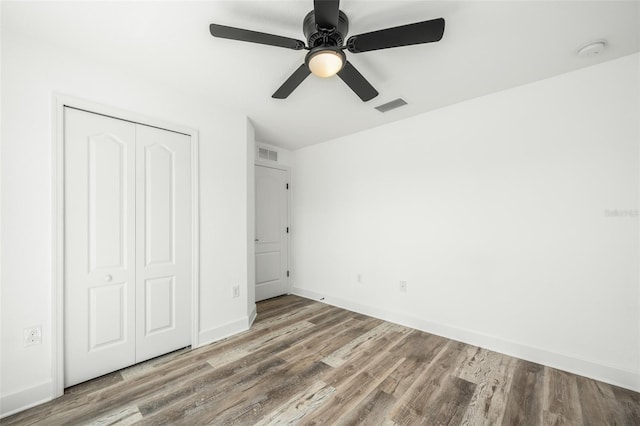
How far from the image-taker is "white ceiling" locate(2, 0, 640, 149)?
5.24ft

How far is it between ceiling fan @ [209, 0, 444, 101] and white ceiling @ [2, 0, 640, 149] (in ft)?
0.66

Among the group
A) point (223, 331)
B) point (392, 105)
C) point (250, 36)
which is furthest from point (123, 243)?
point (392, 105)

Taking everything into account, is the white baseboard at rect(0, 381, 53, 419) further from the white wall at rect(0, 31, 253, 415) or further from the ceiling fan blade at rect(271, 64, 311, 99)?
the ceiling fan blade at rect(271, 64, 311, 99)

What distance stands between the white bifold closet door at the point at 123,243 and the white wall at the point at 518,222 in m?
2.29

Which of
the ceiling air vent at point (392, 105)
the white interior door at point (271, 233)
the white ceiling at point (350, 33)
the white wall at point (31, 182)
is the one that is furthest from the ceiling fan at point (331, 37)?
the white interior door at point (271, 233)

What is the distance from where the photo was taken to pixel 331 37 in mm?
1544

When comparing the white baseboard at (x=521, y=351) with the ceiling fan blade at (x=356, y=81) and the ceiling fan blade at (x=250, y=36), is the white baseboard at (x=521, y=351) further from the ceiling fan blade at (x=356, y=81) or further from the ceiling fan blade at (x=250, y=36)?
the ceiling fan blade at (x=250, y=36)

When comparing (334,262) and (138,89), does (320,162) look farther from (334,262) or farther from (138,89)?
(138,89)

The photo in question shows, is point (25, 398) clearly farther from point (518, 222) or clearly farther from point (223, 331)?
point (518, 222)

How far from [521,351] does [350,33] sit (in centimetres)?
311

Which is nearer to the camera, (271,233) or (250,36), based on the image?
(250,36)

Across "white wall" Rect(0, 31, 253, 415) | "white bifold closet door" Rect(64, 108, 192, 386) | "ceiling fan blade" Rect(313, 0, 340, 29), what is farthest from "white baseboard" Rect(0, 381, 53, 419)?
"ceiling fan blade" Rect(313, 0, 340, 29)

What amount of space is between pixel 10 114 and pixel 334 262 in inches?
140

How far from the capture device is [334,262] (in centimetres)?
402
